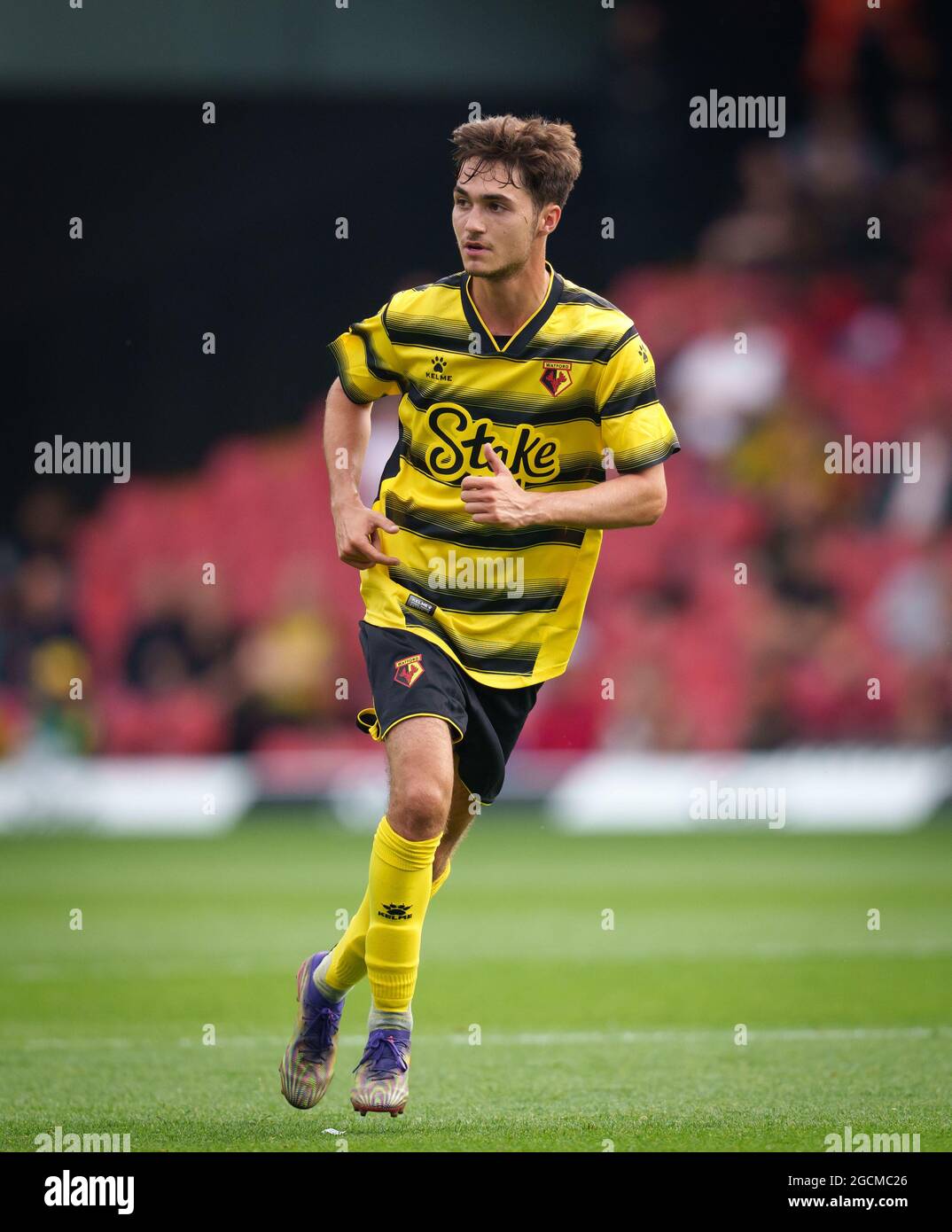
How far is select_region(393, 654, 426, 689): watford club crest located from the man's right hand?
Result: 0.26 meters

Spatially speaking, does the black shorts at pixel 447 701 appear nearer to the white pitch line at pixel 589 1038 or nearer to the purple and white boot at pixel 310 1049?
the purple and white boot at pixel 310 1049

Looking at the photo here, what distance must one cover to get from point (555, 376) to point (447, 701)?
3.00ft

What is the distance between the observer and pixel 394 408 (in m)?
17.9

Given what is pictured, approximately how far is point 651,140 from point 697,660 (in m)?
5.48

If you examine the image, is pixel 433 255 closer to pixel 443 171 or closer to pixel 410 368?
pixel 443 171

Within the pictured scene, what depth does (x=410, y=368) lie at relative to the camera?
4730mm

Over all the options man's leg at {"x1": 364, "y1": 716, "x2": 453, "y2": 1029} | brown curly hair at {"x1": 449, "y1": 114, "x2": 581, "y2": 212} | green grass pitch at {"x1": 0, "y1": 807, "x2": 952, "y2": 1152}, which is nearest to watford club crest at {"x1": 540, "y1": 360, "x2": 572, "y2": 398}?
brown curly hair at {"x1": 449, "y1": 114, "x2": 581, "y2": 212}

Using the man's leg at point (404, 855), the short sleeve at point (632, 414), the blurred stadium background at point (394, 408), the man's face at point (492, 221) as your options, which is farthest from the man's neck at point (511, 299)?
the blurred stadium background at point (394, 408)

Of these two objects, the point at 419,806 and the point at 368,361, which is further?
the point at 368,361

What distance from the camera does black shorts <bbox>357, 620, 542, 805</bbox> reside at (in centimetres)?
443

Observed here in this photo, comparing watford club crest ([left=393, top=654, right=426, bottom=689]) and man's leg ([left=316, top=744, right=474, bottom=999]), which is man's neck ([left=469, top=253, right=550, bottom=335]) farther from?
man's leg ([left=316, top=744, right=474, bottom=999])

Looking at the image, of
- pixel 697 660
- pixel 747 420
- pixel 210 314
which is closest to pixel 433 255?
pixel 210 314

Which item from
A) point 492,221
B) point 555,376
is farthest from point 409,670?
point 492,221

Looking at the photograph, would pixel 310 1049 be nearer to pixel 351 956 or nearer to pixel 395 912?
pixel 351 956
